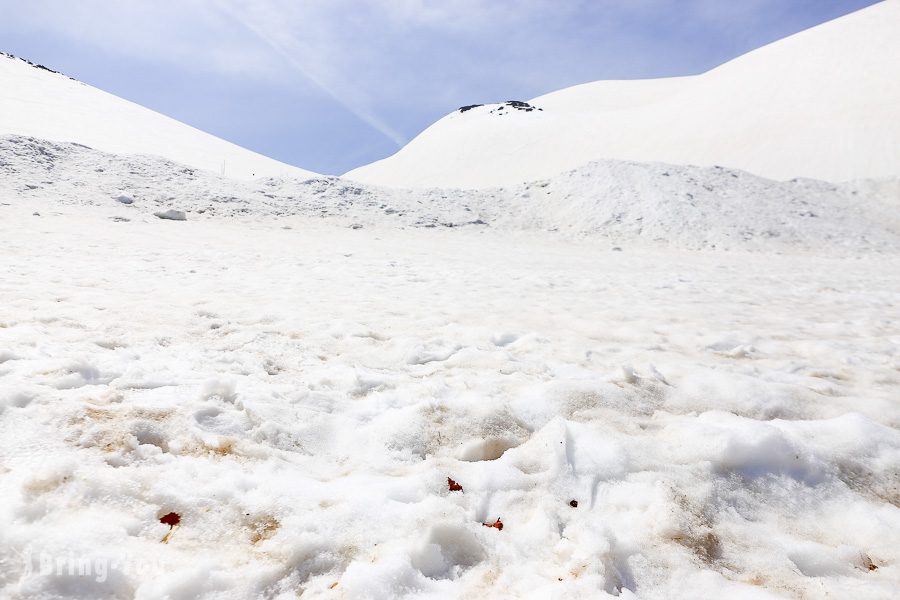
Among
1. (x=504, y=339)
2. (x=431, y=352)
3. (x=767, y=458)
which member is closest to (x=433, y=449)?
(x=431, y=352)

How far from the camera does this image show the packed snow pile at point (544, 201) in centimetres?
1581

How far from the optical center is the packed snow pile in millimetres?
15812

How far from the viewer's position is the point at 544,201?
1950 centimetres

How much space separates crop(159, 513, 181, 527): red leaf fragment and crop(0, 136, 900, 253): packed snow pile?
13963mm

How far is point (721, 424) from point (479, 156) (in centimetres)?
4319

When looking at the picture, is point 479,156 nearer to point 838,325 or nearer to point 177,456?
point 838,325

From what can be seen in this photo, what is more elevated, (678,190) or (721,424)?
(678,190)

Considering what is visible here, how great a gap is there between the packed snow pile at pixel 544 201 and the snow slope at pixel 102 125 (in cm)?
1398

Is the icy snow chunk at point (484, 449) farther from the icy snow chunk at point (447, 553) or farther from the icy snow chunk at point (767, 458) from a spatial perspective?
the icy snow chunk at point (767, 458)

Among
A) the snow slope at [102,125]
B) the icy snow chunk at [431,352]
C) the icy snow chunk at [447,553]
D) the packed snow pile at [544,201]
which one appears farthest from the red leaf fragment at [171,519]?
the snow slope at [102,125]

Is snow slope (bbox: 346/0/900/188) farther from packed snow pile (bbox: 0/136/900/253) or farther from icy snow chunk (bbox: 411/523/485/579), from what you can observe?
icy snow chunk (bbox: 411/523/485/579)

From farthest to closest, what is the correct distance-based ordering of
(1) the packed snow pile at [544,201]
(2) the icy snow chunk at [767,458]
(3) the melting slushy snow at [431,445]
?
Result: (1) the packed snow pile at [544,201] → (2) the icy snow chunk at [767,458] → (3) the melting slushy snow at [431,445]

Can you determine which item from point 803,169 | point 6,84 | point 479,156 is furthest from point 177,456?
point 6,84

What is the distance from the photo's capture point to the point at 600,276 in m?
9.35
